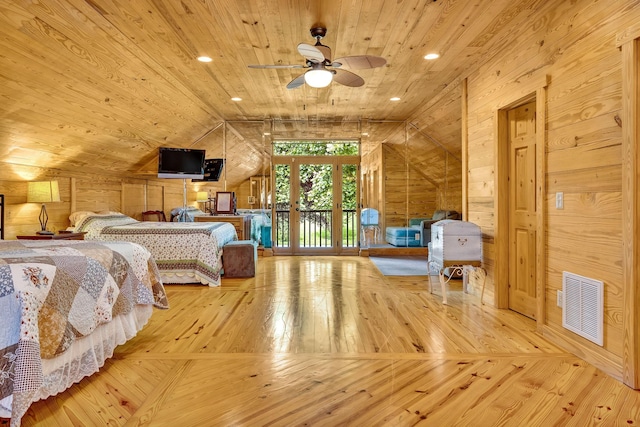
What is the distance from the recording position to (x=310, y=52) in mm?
3049

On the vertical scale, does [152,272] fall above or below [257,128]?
below

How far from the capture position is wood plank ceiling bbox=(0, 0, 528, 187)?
3.00 metres

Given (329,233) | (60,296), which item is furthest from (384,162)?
(60,296)

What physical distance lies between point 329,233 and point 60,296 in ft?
18.9

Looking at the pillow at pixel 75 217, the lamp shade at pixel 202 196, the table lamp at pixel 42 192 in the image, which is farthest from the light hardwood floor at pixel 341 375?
the lamp shade at pixel 202 196

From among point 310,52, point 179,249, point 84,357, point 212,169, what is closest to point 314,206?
point 212,169

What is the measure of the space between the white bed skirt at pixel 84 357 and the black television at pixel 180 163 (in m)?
3.79

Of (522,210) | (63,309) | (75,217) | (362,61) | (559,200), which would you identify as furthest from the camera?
(75,217)

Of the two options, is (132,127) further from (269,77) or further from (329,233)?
(329,233)

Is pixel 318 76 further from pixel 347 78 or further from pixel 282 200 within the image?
pixel 282 200

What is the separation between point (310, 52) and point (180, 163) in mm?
4019

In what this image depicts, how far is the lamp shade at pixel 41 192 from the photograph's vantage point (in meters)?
4.00

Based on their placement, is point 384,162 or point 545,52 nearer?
point 545,52

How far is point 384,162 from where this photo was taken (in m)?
8.56
